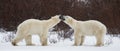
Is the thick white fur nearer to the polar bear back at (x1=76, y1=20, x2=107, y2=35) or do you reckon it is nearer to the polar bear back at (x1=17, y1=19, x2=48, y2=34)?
the polar bear back at (x1=76, y1=20, x2=107, y2=35)

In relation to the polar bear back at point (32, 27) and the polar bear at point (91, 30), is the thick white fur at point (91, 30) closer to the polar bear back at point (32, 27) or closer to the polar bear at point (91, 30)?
the polar bear at point (91, 30)

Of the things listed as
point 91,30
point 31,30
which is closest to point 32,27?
point 31,30

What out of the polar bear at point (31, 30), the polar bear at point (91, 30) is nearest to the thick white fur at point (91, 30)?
the polar bear at point (91, 30)

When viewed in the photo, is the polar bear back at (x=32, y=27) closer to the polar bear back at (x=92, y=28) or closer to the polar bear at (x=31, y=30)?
the polar bear at (x=31, y=30)

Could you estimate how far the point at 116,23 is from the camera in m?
11.9

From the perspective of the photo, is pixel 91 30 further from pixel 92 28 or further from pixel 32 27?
pixel 32 27

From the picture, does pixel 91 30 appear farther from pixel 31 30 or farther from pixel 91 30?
pixel 31 30

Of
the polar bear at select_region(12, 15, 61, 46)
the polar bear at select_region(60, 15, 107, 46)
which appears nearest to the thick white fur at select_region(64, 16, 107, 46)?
the polar bear at select_region(60, 15, 107, 46)

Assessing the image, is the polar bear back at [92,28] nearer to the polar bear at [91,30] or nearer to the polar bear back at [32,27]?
the polar bear at [91,30]

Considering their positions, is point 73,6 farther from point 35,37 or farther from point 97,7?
point 35,37

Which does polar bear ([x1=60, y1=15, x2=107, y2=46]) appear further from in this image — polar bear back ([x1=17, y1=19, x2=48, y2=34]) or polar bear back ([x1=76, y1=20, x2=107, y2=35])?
polar bear back ([x1=17, y1=19, x2=48, y2=34])

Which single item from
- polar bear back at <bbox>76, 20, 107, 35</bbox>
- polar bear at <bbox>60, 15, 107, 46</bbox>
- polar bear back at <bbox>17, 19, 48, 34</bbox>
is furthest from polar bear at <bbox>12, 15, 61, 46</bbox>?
polar bear back at <bbox>76, 20, 107, 35</bbox>

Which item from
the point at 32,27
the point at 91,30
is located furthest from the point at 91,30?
the point at 32,27

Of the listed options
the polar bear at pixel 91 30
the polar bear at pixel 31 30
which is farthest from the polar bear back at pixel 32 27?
the polar bear at pixel 91 30
